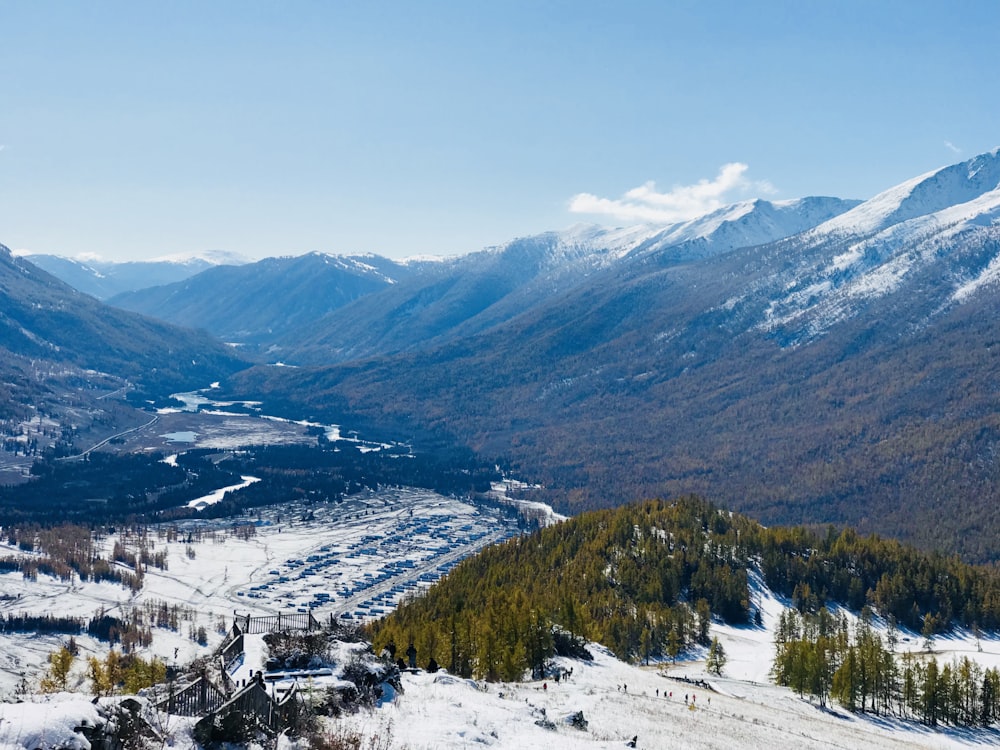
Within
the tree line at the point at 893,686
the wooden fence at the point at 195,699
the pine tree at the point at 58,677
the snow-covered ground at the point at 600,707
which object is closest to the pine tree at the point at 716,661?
the snow-covered ground at the point at 600,707

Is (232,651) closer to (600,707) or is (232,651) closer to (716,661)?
(600,707)

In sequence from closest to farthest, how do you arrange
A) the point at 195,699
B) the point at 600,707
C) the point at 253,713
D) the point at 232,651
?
the point at 253,713 < the point at 195,699 < the point at 232,651 < the point at 600,707

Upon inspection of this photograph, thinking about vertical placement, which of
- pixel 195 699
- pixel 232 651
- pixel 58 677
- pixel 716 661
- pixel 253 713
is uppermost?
pixel 253 713

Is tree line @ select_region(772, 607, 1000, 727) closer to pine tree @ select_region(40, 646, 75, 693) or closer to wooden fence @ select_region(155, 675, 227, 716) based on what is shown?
wooden fence @ select_region(155, 675, 227, 716)

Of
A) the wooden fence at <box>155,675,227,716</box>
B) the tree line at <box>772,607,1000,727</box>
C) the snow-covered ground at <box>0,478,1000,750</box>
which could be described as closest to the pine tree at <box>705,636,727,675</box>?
the snow-covered ground at <box>0,478,1000,750</box>

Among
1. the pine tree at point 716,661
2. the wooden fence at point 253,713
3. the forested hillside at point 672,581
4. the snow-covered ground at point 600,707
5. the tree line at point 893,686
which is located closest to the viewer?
the wooden fence at point 253,713

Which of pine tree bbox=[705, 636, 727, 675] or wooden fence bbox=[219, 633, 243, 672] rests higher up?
wooden fence bbox=[219, 633, 243, 672]

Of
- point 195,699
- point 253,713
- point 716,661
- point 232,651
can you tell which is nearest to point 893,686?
point 716,661

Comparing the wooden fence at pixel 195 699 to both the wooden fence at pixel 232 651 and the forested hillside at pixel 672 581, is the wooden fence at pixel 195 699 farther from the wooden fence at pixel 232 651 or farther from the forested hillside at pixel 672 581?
the forested hillside at pixel 672 581
